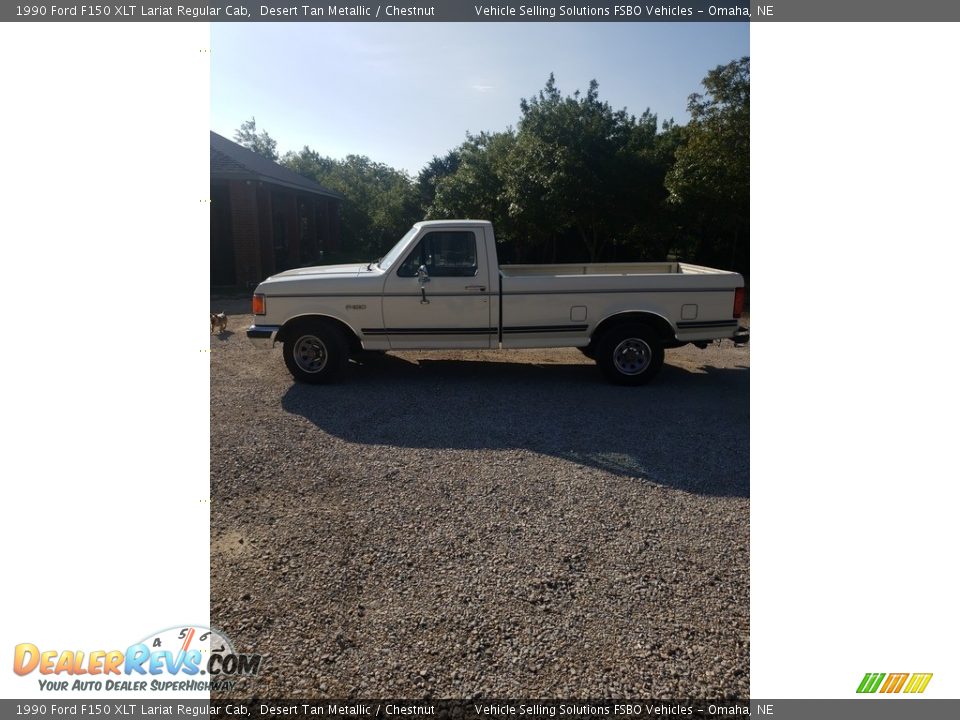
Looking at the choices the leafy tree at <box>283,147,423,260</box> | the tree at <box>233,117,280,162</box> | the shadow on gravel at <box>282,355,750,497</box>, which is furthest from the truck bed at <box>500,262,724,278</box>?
the tree at <box>233,117,280,162</box>

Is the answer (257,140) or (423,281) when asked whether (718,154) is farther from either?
(257,140)

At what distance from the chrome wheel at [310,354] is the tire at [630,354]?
3312 mm

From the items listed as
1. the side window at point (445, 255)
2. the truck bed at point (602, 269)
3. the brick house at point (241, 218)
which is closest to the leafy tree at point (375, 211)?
the brick house at point (241, 218)

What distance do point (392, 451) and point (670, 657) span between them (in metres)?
2.86

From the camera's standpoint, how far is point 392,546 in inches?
134

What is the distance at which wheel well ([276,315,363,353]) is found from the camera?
6.74 m

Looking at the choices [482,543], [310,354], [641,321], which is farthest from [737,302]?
[310,354]

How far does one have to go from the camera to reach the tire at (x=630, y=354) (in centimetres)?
680

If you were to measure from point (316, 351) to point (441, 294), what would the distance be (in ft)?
5.42

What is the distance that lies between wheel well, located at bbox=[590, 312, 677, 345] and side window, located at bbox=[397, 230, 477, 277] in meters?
1.65

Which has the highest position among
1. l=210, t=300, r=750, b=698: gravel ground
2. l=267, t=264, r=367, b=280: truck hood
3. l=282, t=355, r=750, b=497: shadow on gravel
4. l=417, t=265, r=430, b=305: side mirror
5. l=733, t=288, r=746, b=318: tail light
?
l=267, t=264, r=367, b=280: truck hood

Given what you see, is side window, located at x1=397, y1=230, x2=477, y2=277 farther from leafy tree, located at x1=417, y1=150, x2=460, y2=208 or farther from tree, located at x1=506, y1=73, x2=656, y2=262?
leafy tree, located at x1=417, y1=150, x2=460, y2=208

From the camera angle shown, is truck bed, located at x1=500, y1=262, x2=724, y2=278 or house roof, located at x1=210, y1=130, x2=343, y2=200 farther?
house roof, located at x1=210, y1=130, x2=343, y2=200

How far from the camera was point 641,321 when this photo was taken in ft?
22.4
